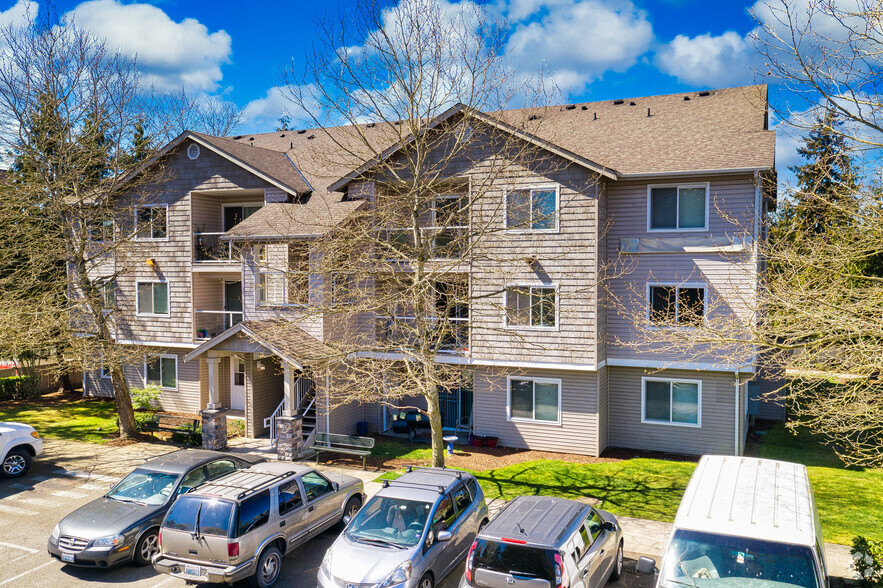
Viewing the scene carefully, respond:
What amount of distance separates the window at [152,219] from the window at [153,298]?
6.24 feet

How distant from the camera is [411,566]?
9.18 metres

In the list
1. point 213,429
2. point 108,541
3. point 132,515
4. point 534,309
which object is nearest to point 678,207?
point 534,309

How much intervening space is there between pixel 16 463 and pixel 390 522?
12.3m

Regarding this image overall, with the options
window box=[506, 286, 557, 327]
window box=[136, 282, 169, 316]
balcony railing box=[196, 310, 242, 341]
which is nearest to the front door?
balcony railing box=[196, 310, 242, 341]

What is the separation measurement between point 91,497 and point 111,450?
471 cm

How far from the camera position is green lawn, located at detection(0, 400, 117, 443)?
2127 cm

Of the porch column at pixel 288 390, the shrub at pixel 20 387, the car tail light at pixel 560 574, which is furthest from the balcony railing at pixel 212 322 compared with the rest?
the car tail light at pixel 560 574

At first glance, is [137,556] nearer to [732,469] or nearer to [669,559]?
[669,559]

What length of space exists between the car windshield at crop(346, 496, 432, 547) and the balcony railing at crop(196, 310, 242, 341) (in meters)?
15.4

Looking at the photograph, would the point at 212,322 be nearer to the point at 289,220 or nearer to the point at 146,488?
the point at 289,220

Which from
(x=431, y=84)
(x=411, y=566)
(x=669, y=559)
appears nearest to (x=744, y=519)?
(x=669, y=559)

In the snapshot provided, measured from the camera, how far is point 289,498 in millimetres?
11305

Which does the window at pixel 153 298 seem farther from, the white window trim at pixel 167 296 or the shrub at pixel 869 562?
the shrub at pixel 869 562

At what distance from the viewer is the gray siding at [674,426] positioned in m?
18.2
